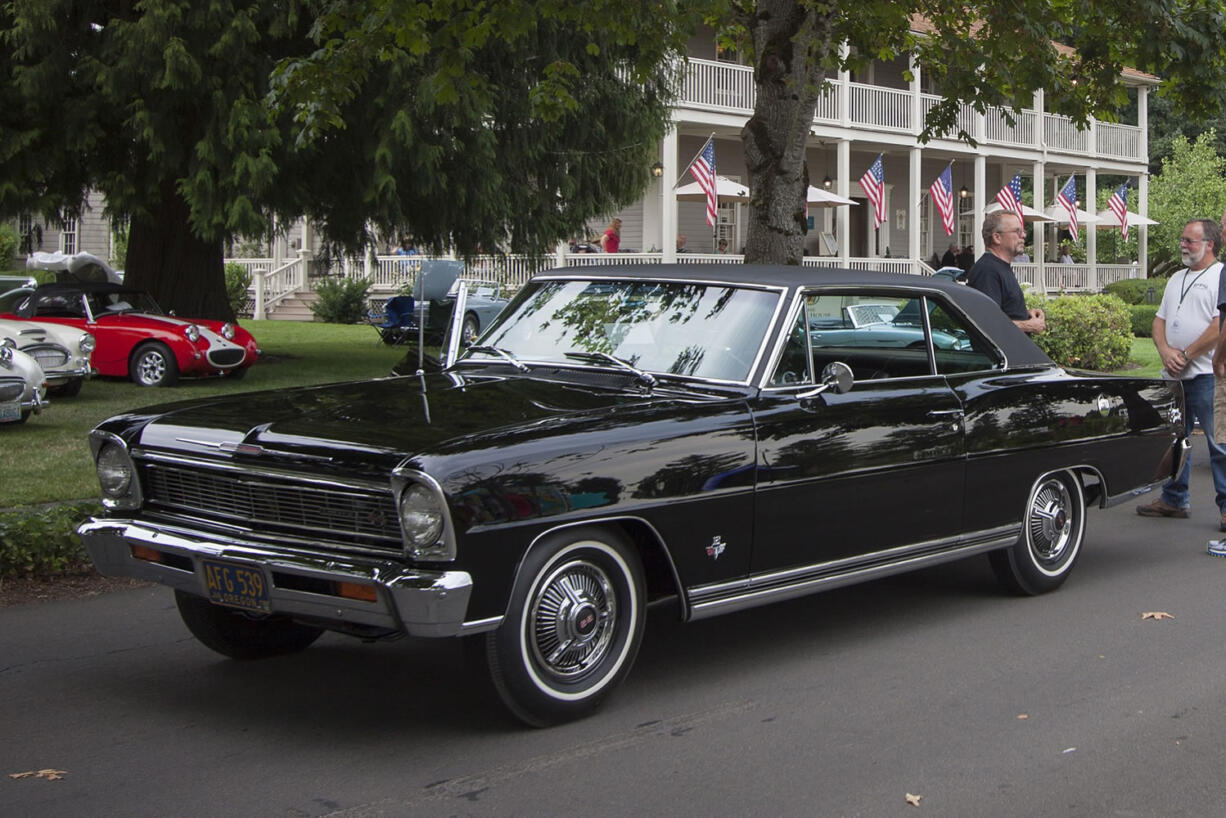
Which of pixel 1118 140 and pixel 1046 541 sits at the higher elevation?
pixel 1118 140

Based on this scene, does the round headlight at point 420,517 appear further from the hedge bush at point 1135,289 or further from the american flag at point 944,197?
the hedge bush at point 1135,289

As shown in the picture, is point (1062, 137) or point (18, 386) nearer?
point (18, 386)

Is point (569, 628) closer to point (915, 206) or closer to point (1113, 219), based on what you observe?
point (915, 206)

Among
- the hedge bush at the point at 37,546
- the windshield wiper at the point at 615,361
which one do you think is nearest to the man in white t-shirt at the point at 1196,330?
the windshield wiper at the point at 615,361

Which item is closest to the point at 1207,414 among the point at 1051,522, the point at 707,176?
the point at 1051,522

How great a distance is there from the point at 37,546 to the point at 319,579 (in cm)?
352

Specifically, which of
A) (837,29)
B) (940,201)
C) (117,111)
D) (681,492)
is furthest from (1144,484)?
(940,201)

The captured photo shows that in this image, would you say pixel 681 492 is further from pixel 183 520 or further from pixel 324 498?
pixel 183 520

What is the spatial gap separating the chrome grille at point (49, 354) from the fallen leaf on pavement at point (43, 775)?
37.4 feet

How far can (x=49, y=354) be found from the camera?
1523cm

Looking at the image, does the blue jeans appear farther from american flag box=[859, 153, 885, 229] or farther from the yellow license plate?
american flag box=[859, 153, 885, 229]

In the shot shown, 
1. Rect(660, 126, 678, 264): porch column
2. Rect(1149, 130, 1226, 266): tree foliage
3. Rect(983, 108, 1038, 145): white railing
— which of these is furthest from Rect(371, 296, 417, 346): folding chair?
Rect(1149, 130, 1226, 266): tree foliage

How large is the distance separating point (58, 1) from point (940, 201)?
2043cm

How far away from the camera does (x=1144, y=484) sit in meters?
7.84
